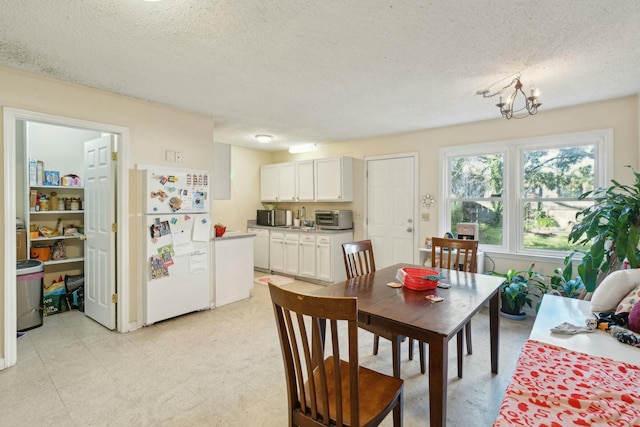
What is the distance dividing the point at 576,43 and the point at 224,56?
2.38 metres

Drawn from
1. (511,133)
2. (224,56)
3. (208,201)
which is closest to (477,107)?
(511,133)

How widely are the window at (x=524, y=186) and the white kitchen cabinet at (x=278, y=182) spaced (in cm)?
260

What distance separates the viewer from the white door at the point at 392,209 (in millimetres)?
4539

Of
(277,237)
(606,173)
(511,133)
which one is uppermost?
(511,133)

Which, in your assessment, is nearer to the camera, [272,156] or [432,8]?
[432,8]

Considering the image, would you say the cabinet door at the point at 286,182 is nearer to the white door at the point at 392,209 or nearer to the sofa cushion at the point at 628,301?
the white door at the point at 392,209

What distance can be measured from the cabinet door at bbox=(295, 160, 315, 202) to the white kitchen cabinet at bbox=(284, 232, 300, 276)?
27.4 inches

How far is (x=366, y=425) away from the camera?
1229 mm

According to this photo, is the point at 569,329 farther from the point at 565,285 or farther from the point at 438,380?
the point at 565,285

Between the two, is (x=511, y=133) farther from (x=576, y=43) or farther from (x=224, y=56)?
(x=224, y=56)

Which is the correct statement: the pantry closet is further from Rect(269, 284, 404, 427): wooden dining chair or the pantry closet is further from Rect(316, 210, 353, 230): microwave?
Rect(269, 284, 404, 427): wooden dining chair

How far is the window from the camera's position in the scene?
11.1 feet

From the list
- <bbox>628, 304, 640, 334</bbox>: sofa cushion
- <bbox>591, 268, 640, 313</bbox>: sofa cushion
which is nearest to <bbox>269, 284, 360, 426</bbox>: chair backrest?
<bbox>628, 304, 640, 334</bbox>: sofa cushion

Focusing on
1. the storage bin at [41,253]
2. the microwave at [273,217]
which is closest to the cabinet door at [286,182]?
the microwave at [273,217]
